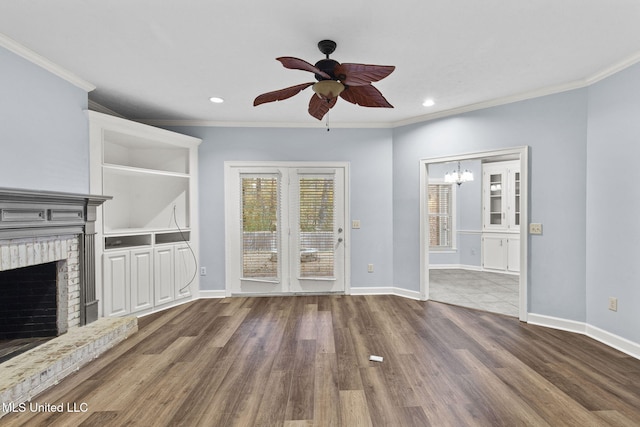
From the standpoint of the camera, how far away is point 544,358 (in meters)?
2.49

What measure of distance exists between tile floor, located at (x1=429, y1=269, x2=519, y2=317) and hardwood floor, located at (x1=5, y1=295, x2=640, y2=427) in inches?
27.8

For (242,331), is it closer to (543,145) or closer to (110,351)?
(110,351)

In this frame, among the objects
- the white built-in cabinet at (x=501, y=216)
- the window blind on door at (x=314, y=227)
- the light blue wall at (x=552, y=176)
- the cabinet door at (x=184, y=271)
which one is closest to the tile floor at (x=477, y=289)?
the white built-in cabinet at (x=501, y=216)

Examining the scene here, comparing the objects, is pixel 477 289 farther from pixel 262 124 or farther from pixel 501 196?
pixel 262 124

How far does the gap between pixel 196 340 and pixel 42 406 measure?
1.13 meters

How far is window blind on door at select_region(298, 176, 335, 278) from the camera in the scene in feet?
14.2

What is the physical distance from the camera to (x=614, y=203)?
272 cm

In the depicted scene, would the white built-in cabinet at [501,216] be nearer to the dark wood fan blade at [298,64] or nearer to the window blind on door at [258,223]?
the window blind on door at [258,223]

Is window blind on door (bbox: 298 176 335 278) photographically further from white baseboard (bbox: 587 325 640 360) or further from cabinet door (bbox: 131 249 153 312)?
white baseboard (bbox: 587 325 640 360)

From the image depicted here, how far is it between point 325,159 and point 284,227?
1.17 meters

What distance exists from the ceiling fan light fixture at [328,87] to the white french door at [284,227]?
2404 millimetres

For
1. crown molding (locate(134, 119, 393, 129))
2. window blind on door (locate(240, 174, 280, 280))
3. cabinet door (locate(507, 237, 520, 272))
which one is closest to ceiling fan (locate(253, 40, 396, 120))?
crown molding (locate(134, 119, 393, 129))

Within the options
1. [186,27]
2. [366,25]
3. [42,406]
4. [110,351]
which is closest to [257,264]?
[110,351]

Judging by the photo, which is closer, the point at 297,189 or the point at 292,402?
the point at 292,402
